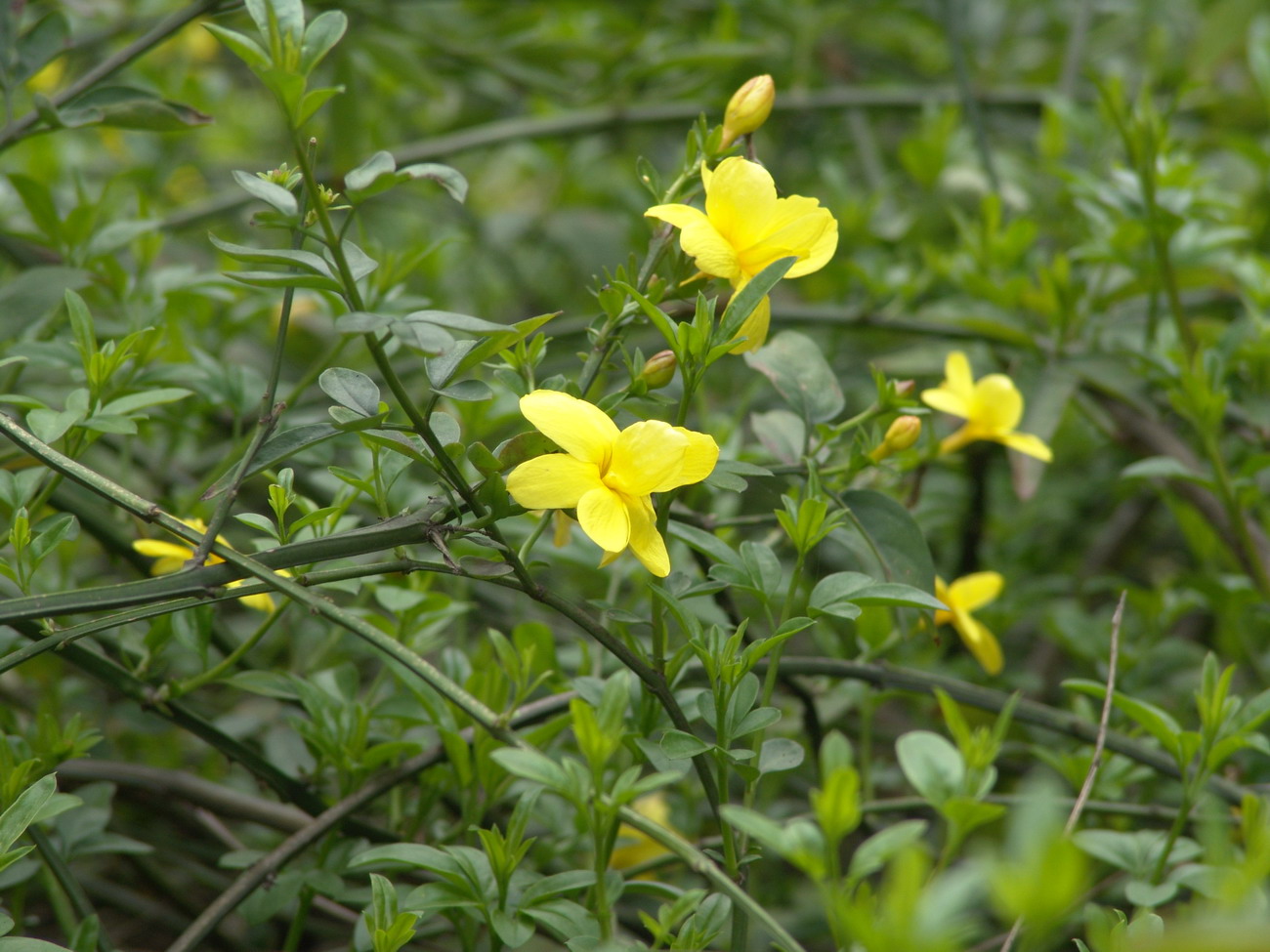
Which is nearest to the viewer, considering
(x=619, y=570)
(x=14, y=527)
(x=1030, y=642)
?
(x=14, y=527)

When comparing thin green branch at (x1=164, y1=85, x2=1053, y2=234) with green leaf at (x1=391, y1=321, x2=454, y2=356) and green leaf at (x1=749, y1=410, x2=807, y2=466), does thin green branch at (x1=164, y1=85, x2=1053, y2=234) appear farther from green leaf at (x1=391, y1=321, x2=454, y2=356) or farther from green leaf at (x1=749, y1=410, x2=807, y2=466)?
green leaf at (x1=391, y1=321, x2=454, y2=356)

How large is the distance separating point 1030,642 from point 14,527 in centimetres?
114

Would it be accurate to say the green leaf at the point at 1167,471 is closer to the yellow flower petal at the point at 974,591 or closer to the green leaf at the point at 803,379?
the yellow flower petal at the point at 974,591

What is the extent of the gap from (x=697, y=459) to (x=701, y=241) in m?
0.12

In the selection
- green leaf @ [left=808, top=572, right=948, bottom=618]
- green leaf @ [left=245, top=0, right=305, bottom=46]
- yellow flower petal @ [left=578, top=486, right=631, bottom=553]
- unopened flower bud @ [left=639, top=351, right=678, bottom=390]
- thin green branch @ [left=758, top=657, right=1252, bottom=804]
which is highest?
green leaf @ [left=245, top=0, right=305, bottom=46]

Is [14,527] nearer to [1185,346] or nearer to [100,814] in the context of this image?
[100,814]

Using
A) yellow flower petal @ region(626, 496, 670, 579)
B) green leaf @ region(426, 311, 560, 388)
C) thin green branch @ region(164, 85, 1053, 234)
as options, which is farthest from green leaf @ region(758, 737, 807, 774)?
thin green branch @ region(164, 85, 1053, 234)

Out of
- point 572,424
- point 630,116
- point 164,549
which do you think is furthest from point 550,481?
point 630,116

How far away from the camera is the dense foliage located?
1.67 feet

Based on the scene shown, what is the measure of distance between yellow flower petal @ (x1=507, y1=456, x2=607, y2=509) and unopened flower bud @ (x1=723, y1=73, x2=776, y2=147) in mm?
240

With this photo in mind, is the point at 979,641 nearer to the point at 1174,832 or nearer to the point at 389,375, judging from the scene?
the point at 1174,832

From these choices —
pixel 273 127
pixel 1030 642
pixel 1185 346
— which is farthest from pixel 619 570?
pixel 273 127

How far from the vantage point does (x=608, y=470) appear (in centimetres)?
53

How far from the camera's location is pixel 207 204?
128cm
